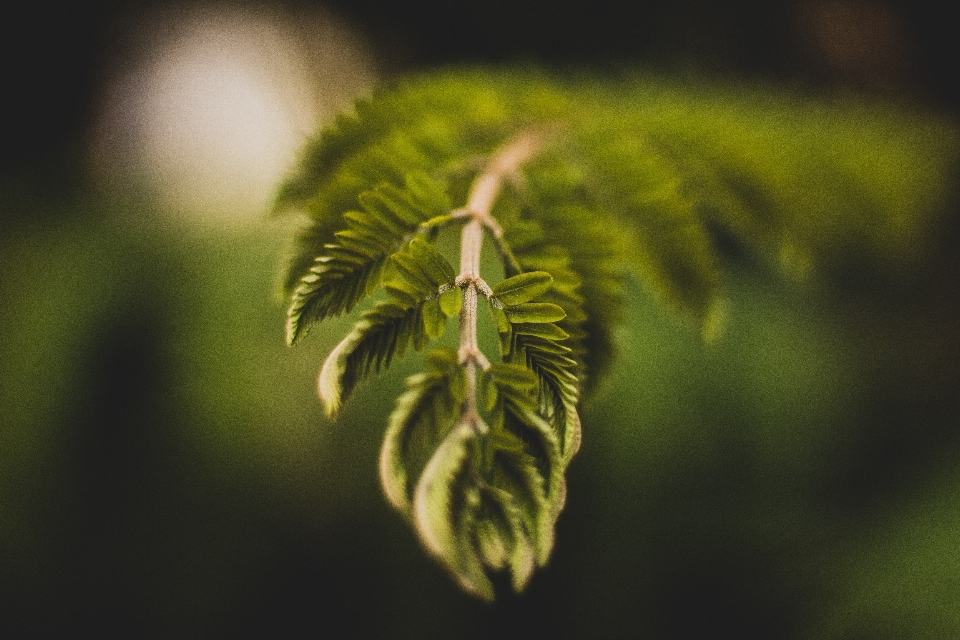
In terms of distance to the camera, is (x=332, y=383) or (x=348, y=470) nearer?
(x=332, y=383)

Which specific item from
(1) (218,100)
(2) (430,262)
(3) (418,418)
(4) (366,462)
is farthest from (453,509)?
(1) (218,100)

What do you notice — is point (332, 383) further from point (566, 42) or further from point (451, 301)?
point (566, 42)

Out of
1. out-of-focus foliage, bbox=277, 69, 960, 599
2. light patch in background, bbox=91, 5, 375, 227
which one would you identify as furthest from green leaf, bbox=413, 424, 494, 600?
light patch in background, bbox=91, 5, 375, 227

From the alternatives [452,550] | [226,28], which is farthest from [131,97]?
[452,550]

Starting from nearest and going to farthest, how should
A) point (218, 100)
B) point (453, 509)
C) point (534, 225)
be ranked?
point (453, 509)
point (534, 225)
point (218, 100)

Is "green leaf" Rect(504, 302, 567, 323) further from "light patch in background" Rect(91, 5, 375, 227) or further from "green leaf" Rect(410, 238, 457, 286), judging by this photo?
"light patch in background" Rect(91, 5, 375, 227)

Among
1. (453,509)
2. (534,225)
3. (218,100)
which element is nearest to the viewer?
(453,509)

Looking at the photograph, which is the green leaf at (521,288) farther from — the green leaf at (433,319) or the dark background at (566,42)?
the dark background at (566,42)

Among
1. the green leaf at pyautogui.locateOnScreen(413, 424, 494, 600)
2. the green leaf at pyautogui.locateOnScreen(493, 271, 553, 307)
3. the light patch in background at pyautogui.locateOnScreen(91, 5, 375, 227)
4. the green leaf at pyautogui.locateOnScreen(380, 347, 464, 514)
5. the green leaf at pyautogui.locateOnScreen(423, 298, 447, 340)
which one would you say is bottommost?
the green leaf at pyautogui.locateOnScreen(413, 424, 494, 600)
